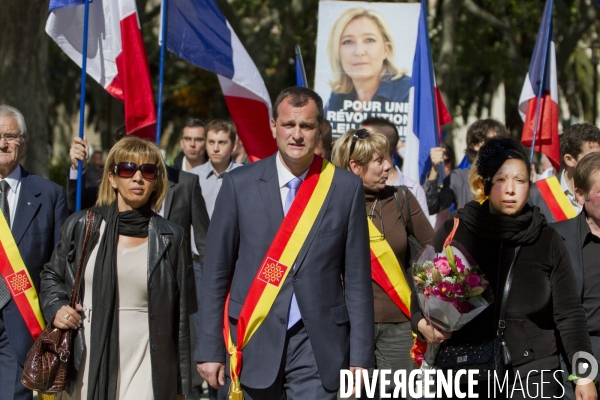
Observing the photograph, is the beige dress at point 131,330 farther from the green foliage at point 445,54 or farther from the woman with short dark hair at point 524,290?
the green foliage at point 445,54

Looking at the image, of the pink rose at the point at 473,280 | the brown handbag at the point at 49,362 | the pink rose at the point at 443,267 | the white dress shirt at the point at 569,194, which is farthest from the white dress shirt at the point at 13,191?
the white dress shirt at the point at 569,194

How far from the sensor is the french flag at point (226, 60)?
815 cm

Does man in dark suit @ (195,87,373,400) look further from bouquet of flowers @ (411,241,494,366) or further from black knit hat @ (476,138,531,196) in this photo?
black knit hat @ (476,138,531,196)

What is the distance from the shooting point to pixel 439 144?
860cm

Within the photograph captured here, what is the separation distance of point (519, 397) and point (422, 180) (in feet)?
14.5

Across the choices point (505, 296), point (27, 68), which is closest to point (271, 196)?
point (505, 296)

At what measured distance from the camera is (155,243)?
5082 millimetres

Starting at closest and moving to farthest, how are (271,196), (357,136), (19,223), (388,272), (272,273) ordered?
(272,273), (271,196), (19,223), (388,272), (357,136)

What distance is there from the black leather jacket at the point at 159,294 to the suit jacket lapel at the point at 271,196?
2.71 ft

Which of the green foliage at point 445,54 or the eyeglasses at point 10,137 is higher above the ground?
the green foliage at point 445,54

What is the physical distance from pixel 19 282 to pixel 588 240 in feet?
10.3

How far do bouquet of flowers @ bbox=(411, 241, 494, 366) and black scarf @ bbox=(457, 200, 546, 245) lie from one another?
20cm

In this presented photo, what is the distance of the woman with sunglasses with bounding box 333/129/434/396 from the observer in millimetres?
6051

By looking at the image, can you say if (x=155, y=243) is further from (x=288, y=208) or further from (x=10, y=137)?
(x=10, y=137)
